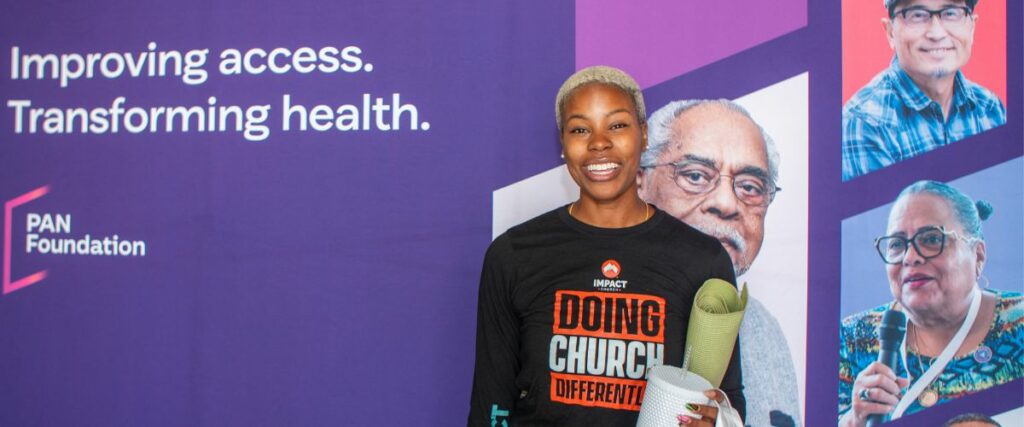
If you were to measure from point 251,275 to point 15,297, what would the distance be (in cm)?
78

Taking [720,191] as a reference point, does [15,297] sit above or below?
below

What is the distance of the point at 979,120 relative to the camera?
5.41 feet

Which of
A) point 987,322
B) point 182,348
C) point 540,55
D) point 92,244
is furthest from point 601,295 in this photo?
point 92,244

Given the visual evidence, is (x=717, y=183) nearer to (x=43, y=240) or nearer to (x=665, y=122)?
(x=665, y=122)

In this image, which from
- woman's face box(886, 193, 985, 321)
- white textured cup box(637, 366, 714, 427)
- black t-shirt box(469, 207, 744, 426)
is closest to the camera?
white textured cup box(637, 366, 714, 427)

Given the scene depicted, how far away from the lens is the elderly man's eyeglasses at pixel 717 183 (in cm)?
170

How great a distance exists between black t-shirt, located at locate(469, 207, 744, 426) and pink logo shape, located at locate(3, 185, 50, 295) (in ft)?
5.05

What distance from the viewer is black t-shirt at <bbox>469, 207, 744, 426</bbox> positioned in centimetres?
125

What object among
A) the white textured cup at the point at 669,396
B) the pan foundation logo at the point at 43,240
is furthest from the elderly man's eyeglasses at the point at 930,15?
the pan foundation logo at the point at 43,240

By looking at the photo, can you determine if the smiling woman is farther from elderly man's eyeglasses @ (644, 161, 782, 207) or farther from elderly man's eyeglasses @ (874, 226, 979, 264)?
elderly man's eyeglasses @ (874, 226, 979, 264)

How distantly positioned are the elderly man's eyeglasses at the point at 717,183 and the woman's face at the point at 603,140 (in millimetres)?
479

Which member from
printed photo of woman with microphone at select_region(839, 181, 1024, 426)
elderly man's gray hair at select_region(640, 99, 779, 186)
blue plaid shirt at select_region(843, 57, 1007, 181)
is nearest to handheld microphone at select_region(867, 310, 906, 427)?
printed photo of woman with microphone at select_region(839, 181, 1024, 426)

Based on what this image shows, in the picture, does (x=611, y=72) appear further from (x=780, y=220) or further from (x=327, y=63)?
(x=327, y=63)

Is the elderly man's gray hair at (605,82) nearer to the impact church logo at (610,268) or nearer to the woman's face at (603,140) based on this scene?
the woman's face at (603,140)
